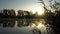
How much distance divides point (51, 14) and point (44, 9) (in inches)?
8.5

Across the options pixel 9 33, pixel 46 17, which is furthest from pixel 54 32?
pixel 9 33

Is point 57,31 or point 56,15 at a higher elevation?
Answer: point 56,15

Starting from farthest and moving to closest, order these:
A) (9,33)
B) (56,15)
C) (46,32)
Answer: (9,33) < (46,32) < (56,15)

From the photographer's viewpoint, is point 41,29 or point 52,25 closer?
point 52,25

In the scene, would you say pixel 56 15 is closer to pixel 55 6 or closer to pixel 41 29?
pixel 55 6

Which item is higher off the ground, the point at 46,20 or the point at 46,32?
the point at 46,20

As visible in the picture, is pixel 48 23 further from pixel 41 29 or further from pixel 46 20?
pixel 41 29

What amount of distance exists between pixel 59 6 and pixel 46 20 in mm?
497

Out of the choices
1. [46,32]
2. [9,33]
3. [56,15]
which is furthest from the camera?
[9,33]

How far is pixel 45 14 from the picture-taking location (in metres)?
4.61

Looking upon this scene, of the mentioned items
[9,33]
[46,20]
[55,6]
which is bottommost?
[9,33]

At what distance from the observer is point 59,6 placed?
4488 mm

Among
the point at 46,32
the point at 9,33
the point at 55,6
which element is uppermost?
the point at 55,6

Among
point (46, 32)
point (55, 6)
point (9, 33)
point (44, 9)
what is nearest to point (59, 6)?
point (55, 6)
